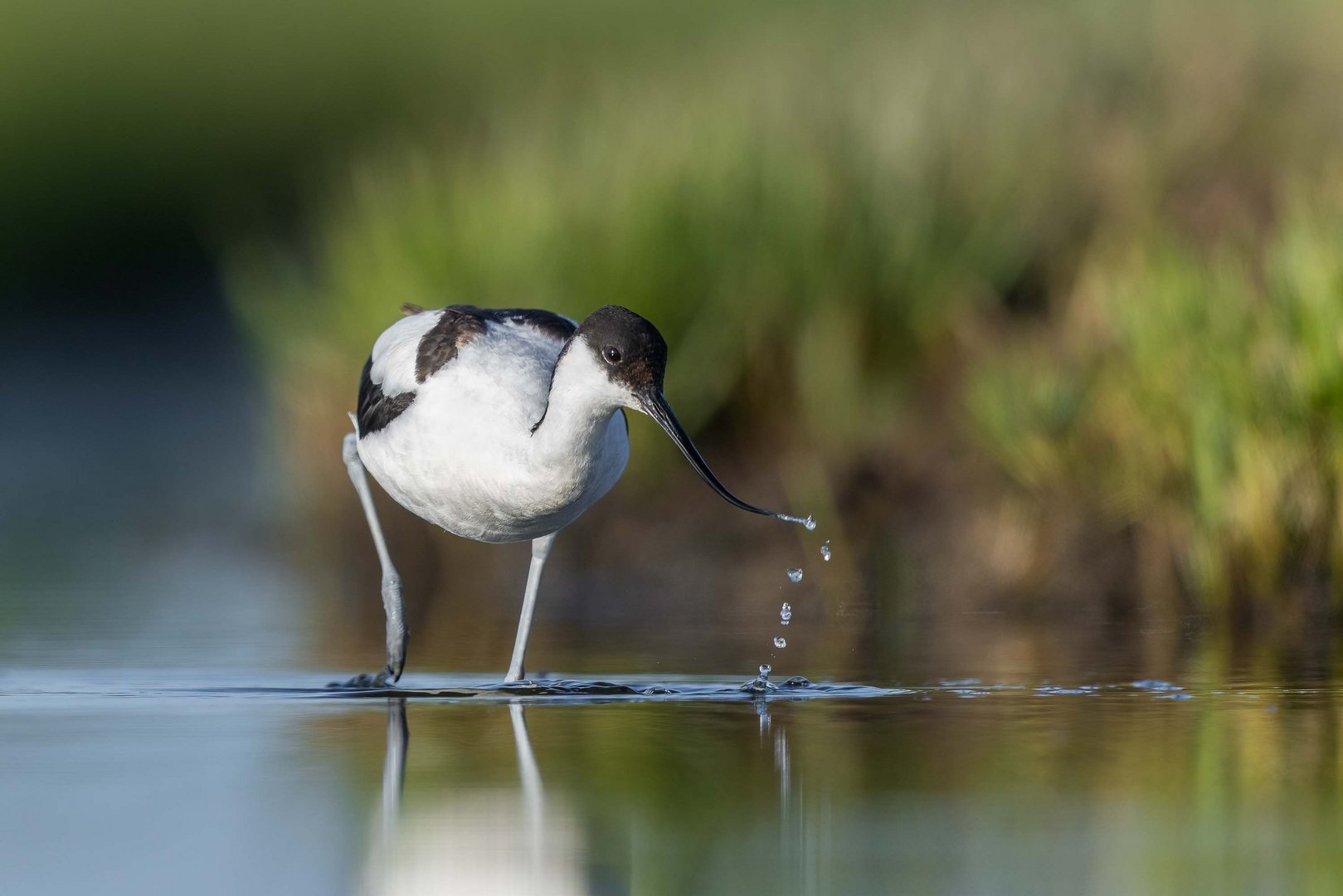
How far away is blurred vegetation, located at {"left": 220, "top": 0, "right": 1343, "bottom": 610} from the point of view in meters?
8.90

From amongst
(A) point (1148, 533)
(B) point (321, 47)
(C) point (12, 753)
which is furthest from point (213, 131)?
(C) point (12, 753)

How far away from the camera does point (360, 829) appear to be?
4.77 metres

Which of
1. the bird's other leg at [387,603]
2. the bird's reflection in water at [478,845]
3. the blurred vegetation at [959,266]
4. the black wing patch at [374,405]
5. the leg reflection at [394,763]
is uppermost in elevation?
the blurred vegetation at [959,266]

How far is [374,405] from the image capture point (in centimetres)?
764

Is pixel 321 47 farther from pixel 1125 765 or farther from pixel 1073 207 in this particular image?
pixel 1125 765

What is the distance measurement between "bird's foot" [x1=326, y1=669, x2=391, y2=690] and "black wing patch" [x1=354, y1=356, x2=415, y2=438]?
82 cm

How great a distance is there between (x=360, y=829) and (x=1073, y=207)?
25.3ft

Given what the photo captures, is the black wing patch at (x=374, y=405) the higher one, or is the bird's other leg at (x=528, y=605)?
the black wing patch at (x=374, y=405)

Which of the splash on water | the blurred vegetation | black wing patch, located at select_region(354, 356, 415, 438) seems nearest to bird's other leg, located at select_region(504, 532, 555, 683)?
black wing patch, located at select_region(354, 356, 415, 438)

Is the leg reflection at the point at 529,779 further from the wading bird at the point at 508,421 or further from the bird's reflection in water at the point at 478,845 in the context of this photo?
the wading bird at the point at 508,421

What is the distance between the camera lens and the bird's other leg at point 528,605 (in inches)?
285

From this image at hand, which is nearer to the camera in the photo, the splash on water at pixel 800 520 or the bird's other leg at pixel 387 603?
the splash on water at pixel 800 520

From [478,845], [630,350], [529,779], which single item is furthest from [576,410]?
[478,845]

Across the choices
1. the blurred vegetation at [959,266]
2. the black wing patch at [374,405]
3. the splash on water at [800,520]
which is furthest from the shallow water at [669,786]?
the blurred vegetation at [959,266]
